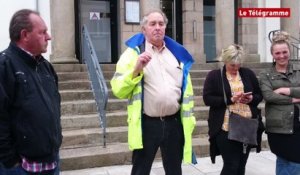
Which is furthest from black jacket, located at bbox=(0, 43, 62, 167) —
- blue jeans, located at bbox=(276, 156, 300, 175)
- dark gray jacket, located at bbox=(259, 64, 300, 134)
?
blue jeans, located at bbox=(276, 156, 300, 175)

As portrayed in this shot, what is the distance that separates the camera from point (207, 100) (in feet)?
12.8

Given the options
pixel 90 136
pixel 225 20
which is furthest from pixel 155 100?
pixel 225 20

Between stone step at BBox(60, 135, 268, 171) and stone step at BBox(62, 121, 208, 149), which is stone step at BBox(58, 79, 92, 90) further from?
stone step at BBox(60, 135, 268, 171)

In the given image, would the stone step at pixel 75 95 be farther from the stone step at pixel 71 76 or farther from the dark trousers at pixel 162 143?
the dark trousers at pixel 162 143

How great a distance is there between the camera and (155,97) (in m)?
3.21

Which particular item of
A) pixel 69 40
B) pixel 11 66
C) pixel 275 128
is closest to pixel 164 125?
pixel 275 128

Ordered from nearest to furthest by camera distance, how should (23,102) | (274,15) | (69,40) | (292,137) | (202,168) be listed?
(23,102) → (292,137) → (202,168) → (69,40) → (274,15)

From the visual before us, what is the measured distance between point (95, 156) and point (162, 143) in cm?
229

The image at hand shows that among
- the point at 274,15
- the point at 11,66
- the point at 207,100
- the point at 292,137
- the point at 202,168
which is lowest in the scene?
the point at 202,168

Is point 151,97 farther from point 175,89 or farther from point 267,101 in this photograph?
point 267,101

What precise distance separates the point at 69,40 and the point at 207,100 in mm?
5283

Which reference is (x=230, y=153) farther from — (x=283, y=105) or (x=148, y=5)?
(x=148, y=5)

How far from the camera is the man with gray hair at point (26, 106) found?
231 centimetres

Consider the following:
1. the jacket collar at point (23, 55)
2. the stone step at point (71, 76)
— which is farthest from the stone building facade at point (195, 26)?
the jacket collar at point (23, 55)
